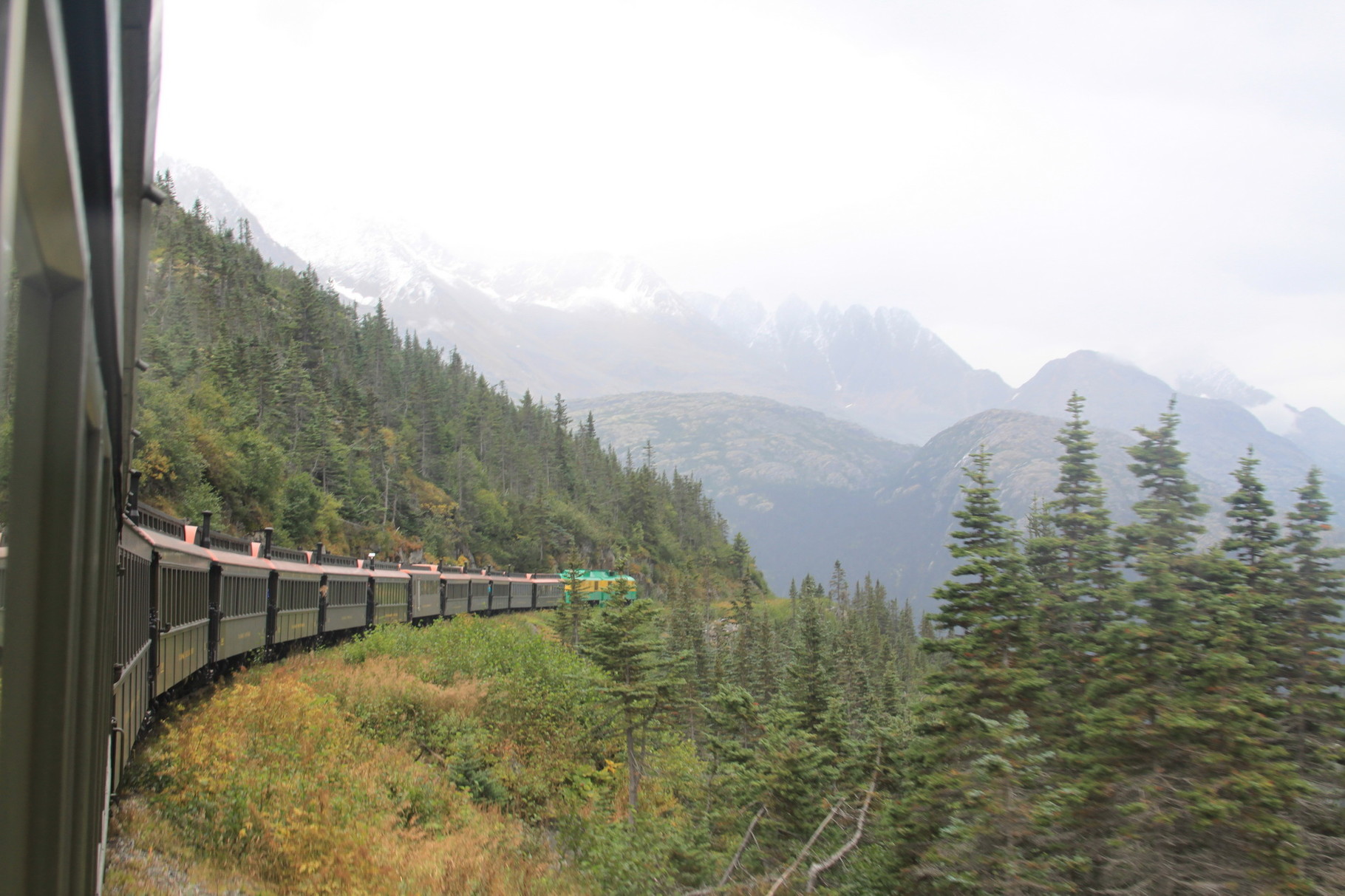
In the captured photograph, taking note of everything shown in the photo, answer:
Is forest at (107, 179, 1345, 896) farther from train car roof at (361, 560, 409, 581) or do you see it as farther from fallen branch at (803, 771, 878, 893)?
train car roof at (361, 560, 409, 581)

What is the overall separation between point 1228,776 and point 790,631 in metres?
84.6

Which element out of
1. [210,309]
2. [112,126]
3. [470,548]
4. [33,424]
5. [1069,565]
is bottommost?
[470,548]

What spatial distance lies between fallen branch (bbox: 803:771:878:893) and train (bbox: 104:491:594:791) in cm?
1402

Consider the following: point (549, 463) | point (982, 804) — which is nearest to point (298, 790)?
point (982, 804)

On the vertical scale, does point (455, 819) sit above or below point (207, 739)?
below

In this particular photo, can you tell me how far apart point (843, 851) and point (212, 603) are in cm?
1590

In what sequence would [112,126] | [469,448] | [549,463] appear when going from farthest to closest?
[549,463] < [469,448] < [112,126]

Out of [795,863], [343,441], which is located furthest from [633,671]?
[343,441]

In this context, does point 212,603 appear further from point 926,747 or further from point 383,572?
point 383,572

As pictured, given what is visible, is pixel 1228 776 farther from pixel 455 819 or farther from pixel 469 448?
pixel 469 448

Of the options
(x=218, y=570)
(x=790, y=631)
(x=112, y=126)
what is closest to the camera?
(x=112, y=126)

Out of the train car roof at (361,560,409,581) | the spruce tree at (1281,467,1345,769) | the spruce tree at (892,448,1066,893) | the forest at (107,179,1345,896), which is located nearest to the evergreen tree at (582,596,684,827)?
the forest at (107,179,1345,896)

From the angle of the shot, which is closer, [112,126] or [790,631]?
[112,126]

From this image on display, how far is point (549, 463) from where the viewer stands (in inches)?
6225
